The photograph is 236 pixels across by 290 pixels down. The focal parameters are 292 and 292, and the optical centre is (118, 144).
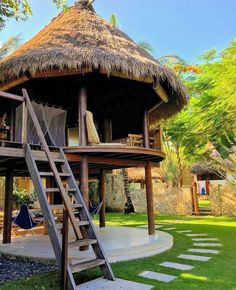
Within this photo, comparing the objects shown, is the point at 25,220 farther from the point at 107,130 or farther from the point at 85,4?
the point at 85,4

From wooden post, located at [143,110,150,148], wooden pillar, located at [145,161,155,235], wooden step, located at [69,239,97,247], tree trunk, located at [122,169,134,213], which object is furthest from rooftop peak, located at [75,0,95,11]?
tree trunk, located at [122,169,134,213]

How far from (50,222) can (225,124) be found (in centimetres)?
937

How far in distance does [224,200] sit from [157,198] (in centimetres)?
362

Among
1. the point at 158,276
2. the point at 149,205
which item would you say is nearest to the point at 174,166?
the point at 149,205

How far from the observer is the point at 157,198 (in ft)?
52.2

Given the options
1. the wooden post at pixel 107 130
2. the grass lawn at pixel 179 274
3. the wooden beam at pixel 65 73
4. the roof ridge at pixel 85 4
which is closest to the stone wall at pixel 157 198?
the wooden post at pixel 107 130

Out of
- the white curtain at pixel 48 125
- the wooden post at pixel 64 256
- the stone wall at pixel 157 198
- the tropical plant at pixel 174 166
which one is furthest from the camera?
the tropical plant at pixel 174 166

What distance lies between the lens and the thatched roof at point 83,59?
6320mm

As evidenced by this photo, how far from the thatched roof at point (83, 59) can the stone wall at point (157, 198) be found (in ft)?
26.2

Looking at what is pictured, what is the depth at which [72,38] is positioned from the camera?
290 inches

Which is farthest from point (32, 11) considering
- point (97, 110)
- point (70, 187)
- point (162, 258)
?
point (162, 258)

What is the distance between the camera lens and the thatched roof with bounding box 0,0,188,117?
6.32 metres

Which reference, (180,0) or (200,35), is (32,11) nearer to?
(180,0)

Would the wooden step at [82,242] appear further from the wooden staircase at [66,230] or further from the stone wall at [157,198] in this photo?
the stone wall at [157,198]
